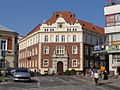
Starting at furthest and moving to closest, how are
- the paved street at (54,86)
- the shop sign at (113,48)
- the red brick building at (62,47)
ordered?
the red brick building at (62,47) → the shop sign at (113,48) → the paved street at (54,86)

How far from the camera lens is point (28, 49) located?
77.3 meters

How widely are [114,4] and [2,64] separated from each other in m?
20.9

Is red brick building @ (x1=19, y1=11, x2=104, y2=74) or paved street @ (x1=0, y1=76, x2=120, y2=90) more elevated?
red brick building @ (x1=19, y1=11, x2=104, y2=74)

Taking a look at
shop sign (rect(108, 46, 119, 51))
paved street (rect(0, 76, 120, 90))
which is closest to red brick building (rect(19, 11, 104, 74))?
shop sign (rect(108, 46, 119, 51))

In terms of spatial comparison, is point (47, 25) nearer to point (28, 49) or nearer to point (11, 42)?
point (28, 49)

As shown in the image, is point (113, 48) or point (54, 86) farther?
point (113, 48)

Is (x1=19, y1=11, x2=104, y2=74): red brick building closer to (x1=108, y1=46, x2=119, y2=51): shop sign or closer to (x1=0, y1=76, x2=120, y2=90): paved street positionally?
(x1=108, y1=46, x2=119, y2=51): shop sign

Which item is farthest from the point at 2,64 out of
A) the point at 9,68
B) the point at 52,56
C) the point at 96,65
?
the point at 96,65

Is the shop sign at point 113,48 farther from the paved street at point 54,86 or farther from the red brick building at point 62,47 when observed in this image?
the red brick building at point 62,47

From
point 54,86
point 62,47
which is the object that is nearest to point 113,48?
point 54,86

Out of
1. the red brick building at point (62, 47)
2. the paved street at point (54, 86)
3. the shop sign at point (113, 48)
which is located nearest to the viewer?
the paved street at point (54, 86)

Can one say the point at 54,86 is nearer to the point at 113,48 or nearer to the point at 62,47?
the point at 113,48

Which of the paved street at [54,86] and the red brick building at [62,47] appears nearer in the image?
the paved street at [54,86]

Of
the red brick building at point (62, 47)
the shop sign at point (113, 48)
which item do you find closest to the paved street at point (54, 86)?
the shop sign at point (113, 48)
